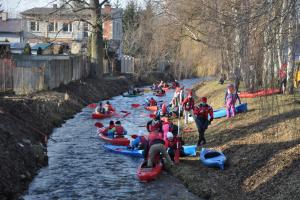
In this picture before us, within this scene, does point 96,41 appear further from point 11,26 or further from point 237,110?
point 11,26

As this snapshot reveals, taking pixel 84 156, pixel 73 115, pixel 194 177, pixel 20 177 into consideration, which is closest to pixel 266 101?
pixel 194 177

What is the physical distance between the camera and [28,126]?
20844 mm

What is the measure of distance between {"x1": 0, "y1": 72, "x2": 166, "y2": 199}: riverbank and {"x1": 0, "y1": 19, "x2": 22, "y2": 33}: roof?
3326cm

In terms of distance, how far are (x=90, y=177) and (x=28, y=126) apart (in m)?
5.67

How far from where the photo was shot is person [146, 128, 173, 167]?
16.5 metres

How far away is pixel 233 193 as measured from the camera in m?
13.6

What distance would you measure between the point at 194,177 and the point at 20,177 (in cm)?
510

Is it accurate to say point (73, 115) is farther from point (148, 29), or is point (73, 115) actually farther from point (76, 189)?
point (148, 29)

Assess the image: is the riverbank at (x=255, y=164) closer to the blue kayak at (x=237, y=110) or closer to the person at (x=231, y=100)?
the person at (x=231, y=100)

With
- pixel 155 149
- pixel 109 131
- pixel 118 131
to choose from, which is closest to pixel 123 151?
pixel 118 131

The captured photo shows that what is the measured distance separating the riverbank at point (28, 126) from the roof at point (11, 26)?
109 feet

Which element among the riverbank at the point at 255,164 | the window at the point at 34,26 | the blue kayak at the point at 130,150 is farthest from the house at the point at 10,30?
the riverbank at the point at 255,164

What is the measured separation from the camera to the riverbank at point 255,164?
1297 cm

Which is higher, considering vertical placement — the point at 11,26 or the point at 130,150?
the point at 11,26
